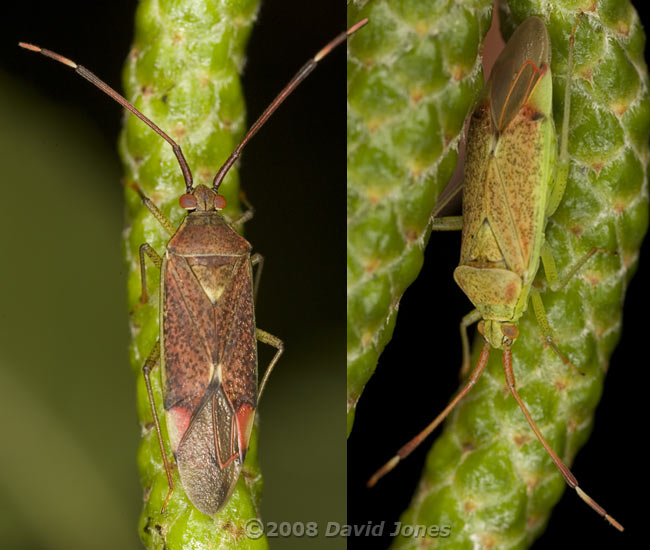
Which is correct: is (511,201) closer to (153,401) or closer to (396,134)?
(396,134)

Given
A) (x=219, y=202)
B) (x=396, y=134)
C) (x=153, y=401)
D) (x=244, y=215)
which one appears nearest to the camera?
(x=396, y=134)

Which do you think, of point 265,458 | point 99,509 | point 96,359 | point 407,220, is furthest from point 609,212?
point 99,509

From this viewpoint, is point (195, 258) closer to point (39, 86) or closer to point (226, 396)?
point (226, 396)

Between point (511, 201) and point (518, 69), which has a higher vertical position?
point (518, 69)

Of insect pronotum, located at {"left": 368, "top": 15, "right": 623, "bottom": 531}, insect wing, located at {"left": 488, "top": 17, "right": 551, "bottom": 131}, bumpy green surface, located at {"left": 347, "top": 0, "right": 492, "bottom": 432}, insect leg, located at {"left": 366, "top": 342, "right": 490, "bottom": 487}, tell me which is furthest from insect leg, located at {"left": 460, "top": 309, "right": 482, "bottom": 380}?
insect wing, located at {"left": 488, "top": 17, "right": 551, "bottom": 131}

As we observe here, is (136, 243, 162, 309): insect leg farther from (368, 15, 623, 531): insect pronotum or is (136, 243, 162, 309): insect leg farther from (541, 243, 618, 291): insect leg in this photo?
(541, 243, 618, 291): insect leg

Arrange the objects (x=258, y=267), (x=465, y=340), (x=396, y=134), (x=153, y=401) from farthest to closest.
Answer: (x=465, y=340), (x=258, y=267), (x=153, y=401), (x=396, y=134)

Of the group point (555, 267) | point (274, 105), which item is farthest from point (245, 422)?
point (555, 267)

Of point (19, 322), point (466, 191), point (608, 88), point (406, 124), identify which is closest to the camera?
point (406, 124)
